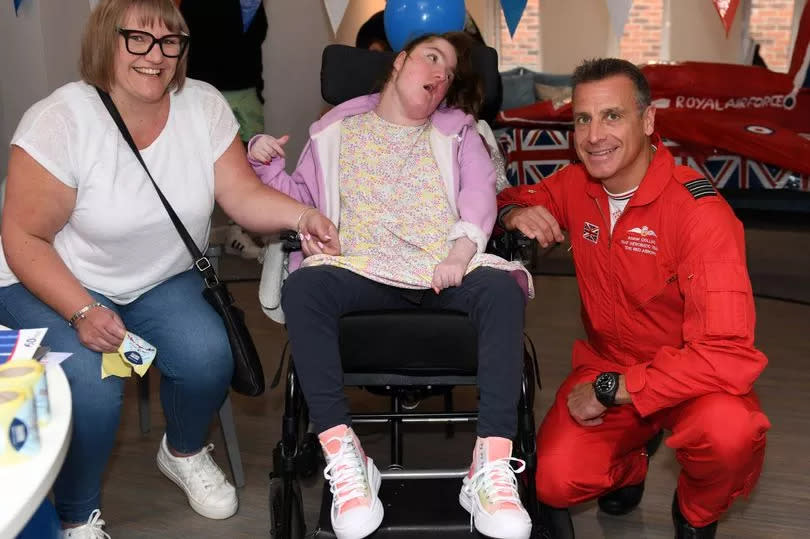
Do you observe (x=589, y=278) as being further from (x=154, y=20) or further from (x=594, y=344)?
(x=154, y=20)

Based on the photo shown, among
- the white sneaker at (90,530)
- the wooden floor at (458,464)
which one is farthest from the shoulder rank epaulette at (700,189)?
the white sneaker at (90,530)

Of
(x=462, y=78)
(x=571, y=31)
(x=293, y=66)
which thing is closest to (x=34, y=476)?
(x=462, y=78)

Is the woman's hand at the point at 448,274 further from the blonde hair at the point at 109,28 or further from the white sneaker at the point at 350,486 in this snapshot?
the blonde hair at the point at 109,28

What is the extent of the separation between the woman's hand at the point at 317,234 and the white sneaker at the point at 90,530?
734 millimetres

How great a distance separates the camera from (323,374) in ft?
6.30

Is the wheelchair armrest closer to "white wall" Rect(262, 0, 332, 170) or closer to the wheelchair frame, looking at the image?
the wheelchair frame

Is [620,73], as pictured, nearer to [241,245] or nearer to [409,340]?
[409,340]

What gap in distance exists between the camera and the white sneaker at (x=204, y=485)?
7.73 ft

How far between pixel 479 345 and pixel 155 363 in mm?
807

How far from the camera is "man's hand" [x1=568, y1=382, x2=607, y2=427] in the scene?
6.48 ft

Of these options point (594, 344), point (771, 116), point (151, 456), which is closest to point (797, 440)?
point (594, 344)

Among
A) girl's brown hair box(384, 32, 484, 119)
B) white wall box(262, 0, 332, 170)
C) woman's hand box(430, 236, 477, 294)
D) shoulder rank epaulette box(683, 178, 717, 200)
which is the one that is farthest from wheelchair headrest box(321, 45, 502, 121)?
white wall box(262, 0, 332, 170)

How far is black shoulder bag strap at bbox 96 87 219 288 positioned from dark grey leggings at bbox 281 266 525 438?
0.99 feet

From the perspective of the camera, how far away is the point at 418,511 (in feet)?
6.24
